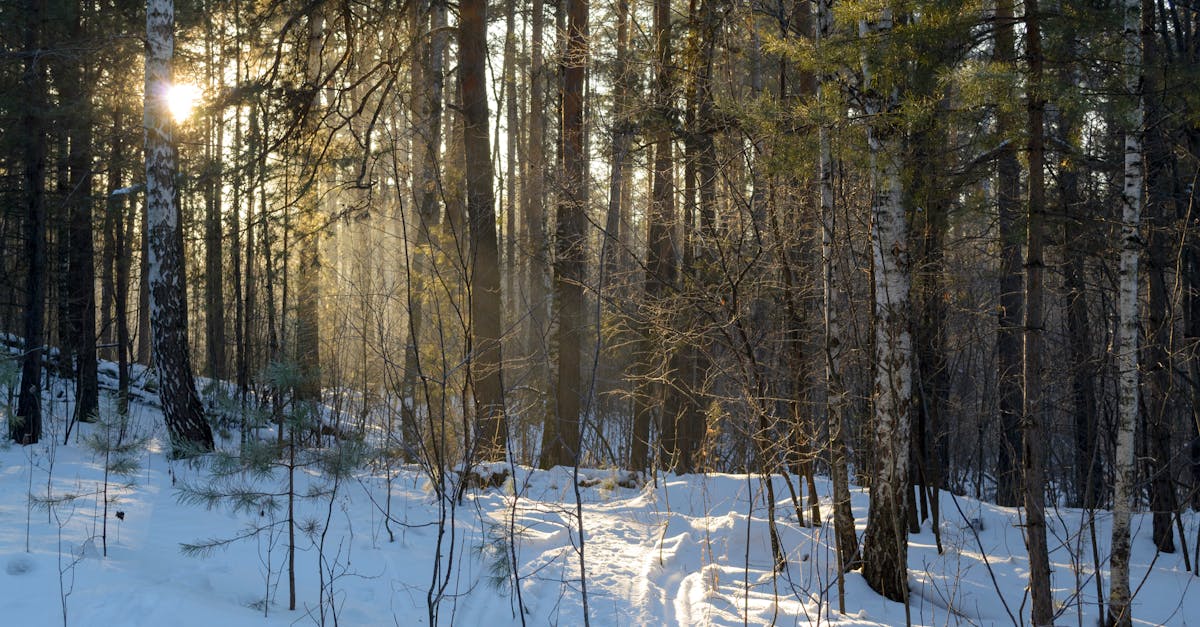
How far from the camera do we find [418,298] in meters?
12.1

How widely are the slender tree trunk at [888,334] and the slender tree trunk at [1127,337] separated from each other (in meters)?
1.48

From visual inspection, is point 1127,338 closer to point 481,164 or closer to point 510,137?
point 481,164

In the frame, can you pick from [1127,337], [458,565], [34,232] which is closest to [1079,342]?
[1127,337]

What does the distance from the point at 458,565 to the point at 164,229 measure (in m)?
5.40

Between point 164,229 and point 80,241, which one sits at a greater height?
point 80,241

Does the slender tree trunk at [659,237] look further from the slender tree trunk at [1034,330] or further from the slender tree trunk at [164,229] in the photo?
the slender tree trunk at [164,229]

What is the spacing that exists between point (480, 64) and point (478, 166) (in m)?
1.41

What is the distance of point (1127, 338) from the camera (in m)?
5.69

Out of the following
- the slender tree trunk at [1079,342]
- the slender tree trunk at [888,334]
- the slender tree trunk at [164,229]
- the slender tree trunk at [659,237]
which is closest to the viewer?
the slender tree trunk at [888,334]

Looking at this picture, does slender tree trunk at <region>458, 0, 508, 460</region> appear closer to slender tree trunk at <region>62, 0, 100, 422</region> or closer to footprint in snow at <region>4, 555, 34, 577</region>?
slender tree trunk at <region>62, 0, 100, 422</region>

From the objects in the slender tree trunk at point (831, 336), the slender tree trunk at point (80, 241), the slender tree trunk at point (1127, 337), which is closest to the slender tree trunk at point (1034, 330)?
the slender tree trunk at point (1127, 337)

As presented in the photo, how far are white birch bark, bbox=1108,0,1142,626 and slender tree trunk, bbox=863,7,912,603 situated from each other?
58.3 inches

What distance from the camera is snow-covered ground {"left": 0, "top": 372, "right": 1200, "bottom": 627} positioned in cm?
410

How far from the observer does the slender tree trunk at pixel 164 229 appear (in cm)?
844
